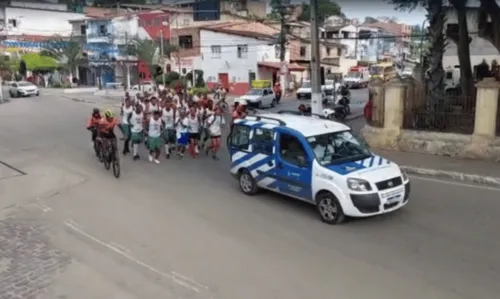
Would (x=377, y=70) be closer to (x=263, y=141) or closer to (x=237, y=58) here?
(x=237, y=58)

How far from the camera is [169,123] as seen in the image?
15.2m

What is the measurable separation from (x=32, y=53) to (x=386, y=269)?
218ft

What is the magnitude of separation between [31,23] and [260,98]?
164ft

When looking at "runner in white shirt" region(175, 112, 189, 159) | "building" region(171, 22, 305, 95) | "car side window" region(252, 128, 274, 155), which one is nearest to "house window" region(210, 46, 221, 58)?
"building" region(171, 22, 305, 95)

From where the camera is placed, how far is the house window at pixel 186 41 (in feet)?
182

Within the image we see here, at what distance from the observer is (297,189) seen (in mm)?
9719

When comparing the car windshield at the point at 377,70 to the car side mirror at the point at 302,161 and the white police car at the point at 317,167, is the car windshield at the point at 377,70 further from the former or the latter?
the car side mirror at the point at 302,161

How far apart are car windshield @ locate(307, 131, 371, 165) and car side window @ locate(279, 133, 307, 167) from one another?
0.22m

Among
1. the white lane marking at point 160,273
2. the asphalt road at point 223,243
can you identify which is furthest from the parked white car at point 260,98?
the white lane marking at point 160,273

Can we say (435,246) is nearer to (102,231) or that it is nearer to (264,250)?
(264,250)

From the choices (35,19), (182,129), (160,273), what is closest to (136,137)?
(182,129)

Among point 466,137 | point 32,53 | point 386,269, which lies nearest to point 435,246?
point 386,269

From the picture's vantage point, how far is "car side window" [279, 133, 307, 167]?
379 inches

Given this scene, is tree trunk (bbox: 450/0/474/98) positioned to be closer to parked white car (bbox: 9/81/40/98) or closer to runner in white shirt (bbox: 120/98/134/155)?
runner in white shirt (bbox: 120/98/134/155)
